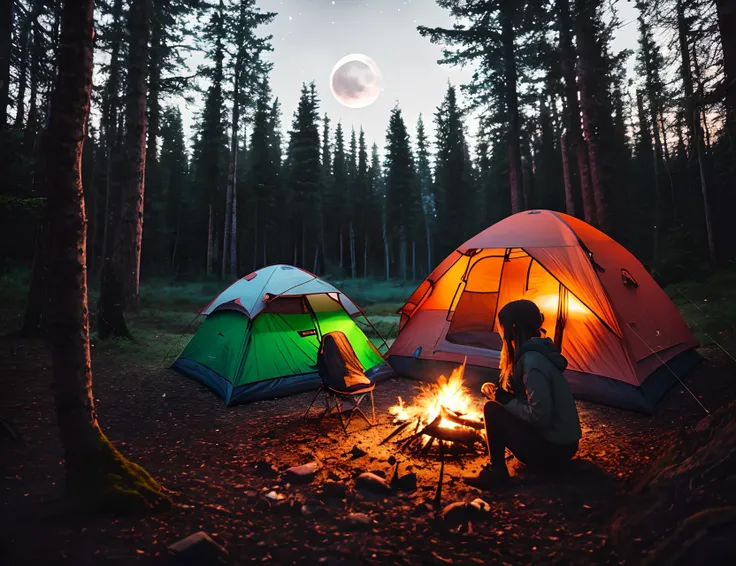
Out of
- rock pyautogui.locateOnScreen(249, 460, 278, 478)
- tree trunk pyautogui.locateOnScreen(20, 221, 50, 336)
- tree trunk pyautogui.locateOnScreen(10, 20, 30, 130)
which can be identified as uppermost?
tree trunk pyautogui.locateOnScreen(10, 20, 30, 130)

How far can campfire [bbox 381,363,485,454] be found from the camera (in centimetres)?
405

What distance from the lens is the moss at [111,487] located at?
2.86 m

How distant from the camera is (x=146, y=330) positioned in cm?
1109

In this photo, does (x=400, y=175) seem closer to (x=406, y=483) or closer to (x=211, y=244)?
(x=211, y=244)

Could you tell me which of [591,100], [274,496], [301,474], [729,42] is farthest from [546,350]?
[591,100]

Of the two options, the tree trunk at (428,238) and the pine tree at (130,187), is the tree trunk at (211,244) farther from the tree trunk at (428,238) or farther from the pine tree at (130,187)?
the tree trunk at (428,238)

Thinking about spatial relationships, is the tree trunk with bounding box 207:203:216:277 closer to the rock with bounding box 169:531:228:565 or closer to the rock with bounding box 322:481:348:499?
the rock with bounding box 322:481:348:499

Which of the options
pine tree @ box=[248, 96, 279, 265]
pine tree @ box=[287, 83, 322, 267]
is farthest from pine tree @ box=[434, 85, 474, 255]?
pine tree @ box=[248, 96, 279, 265]

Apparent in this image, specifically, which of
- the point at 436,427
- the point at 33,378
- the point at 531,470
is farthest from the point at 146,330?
the point at 531,470

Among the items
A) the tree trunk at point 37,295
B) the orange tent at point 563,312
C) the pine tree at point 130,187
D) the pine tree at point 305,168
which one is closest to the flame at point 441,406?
the orange tent at point 563,312

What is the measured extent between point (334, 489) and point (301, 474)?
41 cm

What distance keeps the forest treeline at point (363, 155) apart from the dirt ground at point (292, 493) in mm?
2441

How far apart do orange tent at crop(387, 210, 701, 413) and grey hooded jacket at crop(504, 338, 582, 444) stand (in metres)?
2.49

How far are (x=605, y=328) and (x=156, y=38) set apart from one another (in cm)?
1679
